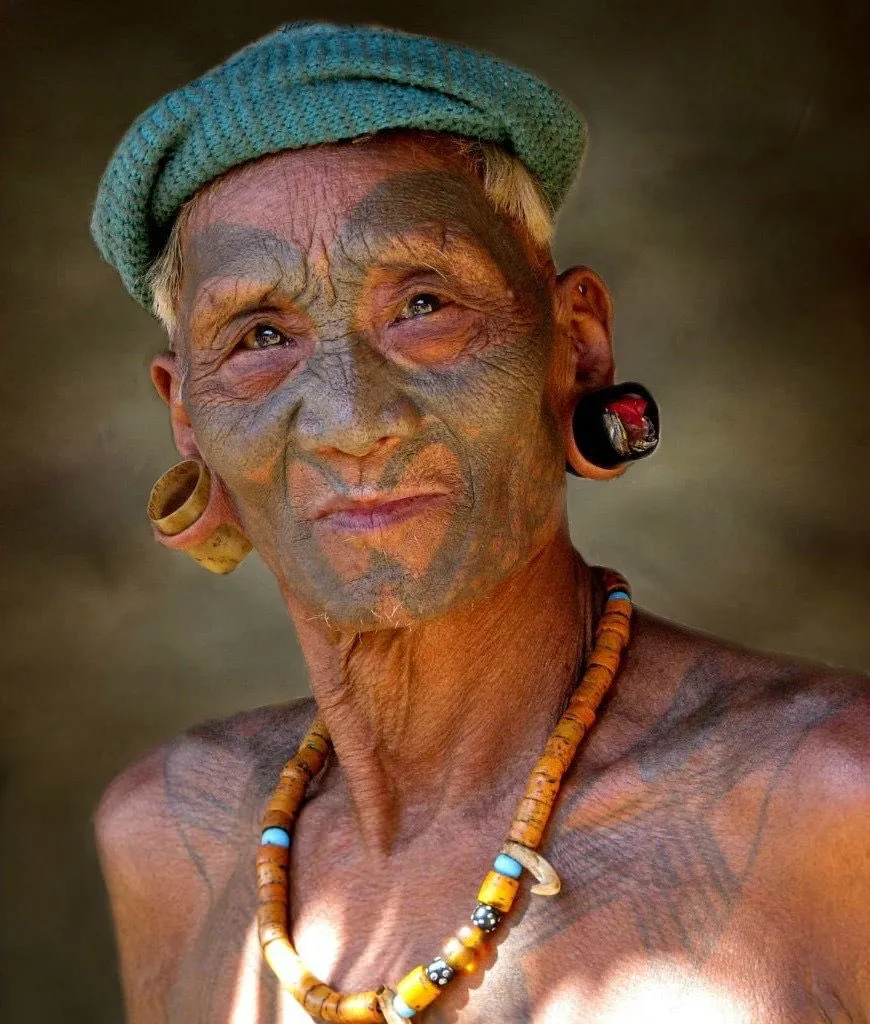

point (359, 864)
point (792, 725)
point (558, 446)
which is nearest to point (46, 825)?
point (359, 864)

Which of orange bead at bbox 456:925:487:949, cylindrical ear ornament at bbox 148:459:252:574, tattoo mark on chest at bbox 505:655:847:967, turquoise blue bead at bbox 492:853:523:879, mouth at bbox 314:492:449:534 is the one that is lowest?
orange bead at bbox 456:925:487:949

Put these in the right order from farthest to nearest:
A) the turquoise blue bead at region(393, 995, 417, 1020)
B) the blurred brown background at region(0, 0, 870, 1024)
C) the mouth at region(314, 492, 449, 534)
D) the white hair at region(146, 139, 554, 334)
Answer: the blurred brown background at region(0, 0, 870, 1024), the white hair at region(146, 139, 554, 334), the mouth at region(314, 492, 449, 534), the turquoise blue bead at region(393, 995, 417, 1020)

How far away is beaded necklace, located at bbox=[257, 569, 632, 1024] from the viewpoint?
2.42m

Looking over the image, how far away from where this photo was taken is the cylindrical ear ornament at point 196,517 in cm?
295

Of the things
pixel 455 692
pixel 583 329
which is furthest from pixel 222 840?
pixel 583 329

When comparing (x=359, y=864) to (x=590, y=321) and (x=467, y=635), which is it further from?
(x=590, y=321)

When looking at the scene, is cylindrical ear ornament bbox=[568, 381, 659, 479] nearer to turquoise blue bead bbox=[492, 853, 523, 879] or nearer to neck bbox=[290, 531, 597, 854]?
neck bbox=[290, 531, 597, 854]

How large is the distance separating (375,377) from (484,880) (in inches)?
33.0

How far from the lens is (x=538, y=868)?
2.43 m

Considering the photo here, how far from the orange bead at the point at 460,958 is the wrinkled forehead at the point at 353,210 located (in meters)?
1.13

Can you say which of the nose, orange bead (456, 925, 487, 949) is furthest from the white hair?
orange bead (456, 925, 487, 949)

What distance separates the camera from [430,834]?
8.87 ft

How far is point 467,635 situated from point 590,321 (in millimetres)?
678

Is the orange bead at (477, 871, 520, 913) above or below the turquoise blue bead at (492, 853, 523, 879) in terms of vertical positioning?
below
